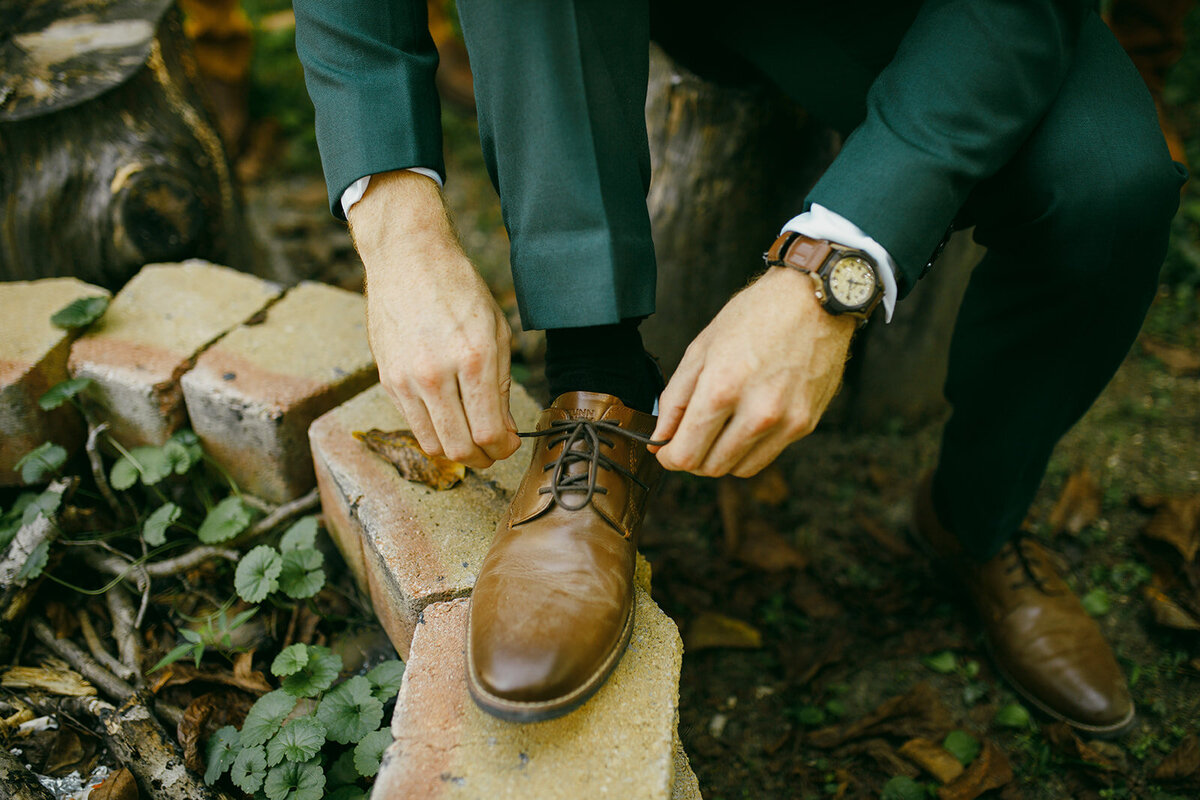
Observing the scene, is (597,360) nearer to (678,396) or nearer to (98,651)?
(678,396)

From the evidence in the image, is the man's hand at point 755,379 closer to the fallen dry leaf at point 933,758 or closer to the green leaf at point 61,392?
the fallen dry leaf at point 933,758

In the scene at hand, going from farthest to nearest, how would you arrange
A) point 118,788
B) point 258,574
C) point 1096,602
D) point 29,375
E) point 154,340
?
point 1096,602 < point 154,340 < point 29,375 < point 258,574 < point 118,788

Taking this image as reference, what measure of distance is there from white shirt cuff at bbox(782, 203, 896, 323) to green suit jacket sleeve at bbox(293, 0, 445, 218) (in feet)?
2.01

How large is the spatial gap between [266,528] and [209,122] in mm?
1289

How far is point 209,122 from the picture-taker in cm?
211

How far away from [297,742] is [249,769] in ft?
0.28

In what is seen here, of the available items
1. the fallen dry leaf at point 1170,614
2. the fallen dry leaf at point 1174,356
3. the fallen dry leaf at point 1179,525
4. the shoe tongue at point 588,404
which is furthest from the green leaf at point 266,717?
the fallen dry leaf at point 1174,356

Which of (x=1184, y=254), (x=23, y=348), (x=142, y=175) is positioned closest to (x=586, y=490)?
(x=23, y=348)

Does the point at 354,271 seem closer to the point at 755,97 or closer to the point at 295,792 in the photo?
the point at 755,97

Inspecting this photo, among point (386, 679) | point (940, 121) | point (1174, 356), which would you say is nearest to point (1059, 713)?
point (940, 121)

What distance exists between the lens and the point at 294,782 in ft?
3.68

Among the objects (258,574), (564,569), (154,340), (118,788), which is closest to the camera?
(564,569)

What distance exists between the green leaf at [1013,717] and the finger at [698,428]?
3.58 ft

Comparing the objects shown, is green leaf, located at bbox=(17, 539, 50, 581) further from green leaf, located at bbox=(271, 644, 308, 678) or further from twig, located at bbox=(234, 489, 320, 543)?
green leaf, located at bbox=(271, 644, 308, 678)
